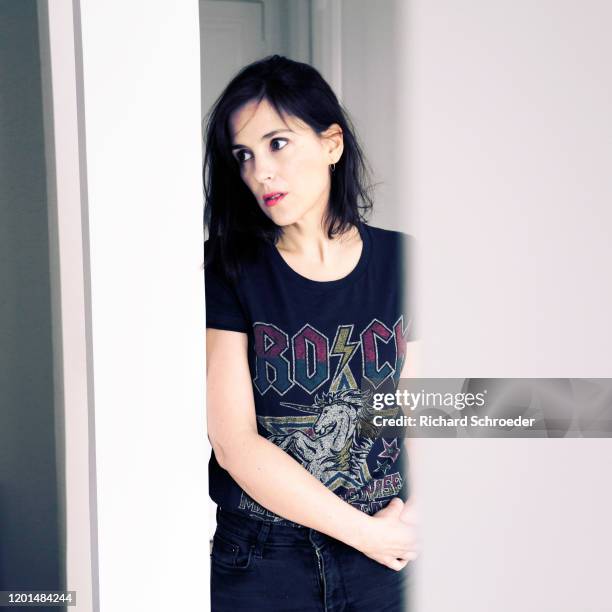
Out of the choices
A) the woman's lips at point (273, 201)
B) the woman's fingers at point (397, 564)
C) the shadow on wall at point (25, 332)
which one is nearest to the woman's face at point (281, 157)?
the woman's lips at point (273, 201)

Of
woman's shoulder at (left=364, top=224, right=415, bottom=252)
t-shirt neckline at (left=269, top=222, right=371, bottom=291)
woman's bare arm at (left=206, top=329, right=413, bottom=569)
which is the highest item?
woman's shoulder at (left=364, top=224, right=415, bottom=252)

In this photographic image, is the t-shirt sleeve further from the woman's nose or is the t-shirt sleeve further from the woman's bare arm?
the woman's nose

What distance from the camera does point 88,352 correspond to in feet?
1.33

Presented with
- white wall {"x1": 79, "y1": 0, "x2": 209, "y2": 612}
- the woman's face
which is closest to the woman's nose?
the woman's face

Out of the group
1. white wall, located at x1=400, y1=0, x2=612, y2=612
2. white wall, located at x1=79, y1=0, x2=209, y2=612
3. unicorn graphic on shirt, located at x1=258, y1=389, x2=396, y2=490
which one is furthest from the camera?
unicorn graphic on shirt, located at x1=258, y1=389, x2=396, y2=490

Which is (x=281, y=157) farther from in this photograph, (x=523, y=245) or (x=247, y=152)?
(x=523, y=245)

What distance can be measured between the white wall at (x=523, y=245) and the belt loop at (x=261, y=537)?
18 centimetres

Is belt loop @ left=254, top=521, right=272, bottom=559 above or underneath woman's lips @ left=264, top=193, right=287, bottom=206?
underneath

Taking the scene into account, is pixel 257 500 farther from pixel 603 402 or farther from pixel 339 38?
pixel 339 38

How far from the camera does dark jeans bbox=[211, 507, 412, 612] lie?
23.6 inches

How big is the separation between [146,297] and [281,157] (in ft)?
0.93

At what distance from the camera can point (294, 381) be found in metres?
0.61

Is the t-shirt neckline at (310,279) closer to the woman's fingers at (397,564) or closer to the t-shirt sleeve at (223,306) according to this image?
the t-shirt sleeve at (223,306)

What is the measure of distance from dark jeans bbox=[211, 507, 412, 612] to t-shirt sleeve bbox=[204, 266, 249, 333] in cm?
20
